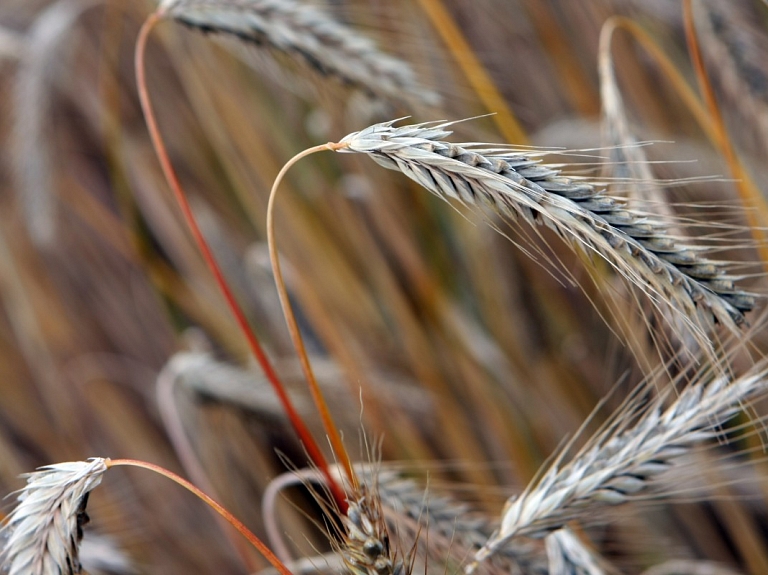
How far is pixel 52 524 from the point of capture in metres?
0.58

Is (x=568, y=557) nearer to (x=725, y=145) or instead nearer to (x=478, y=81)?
(x=725, y=145)

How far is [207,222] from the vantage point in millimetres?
1738

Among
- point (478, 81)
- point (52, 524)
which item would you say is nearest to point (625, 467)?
point (52, 524)

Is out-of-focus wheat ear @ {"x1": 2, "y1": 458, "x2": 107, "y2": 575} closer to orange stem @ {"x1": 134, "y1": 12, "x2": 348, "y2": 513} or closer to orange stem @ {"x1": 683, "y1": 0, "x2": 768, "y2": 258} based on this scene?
orange stem @ {"x1": 134, "y1": 12, "x2": 348, "y2": 513}

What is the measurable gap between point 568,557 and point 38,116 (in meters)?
1.43

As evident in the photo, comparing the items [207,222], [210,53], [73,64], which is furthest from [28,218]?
[73,64]

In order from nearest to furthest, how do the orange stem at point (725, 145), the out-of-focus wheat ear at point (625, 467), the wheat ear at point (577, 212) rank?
the wheat ear at point (577, 212), the out-of-focus wheat ear at point (625, 467), the orange stem at point (725, 145)

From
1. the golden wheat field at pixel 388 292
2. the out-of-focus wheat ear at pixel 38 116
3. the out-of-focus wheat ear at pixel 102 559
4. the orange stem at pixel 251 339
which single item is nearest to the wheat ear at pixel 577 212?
the golden wheat field at pixel 388 292

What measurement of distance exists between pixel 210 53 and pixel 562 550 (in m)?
1.49

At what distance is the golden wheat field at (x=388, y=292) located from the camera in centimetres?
68

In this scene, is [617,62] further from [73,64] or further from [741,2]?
[73,64]

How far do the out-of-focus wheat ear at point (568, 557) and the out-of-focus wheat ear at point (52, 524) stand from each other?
0.48 metres

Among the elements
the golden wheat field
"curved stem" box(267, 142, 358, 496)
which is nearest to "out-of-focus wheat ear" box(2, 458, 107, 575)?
the golden wheat field

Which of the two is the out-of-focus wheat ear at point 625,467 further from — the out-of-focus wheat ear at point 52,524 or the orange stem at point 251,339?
the out-of-focus wheat ear at point 52,524
